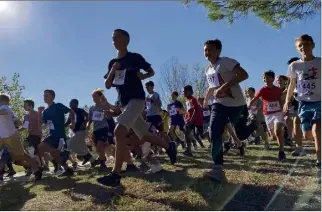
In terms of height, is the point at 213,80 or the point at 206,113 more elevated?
the point at 213,80

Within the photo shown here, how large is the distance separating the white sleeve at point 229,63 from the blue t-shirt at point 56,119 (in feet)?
12.1

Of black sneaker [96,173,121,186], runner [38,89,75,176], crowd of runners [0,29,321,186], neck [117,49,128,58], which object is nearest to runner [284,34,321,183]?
crowd of runners [0,29,321,186]

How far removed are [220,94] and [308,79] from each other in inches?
42.3

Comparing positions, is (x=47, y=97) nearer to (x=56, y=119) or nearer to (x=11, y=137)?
(x=56, y=119)

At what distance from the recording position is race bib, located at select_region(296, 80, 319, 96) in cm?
423

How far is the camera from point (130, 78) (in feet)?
13.8

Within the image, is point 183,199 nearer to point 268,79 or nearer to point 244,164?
point 244,164

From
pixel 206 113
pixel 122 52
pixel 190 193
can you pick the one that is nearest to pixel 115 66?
pixel 122 52

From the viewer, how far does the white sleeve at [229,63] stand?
13.6ft

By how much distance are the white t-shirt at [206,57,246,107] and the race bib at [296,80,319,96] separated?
709mm

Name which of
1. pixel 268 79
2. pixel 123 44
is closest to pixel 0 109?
pixel 123 44

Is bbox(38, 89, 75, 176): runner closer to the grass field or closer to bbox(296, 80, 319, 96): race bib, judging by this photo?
the grass field

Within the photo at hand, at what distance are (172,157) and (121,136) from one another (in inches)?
54.2

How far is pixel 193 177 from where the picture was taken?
14.8 ft
